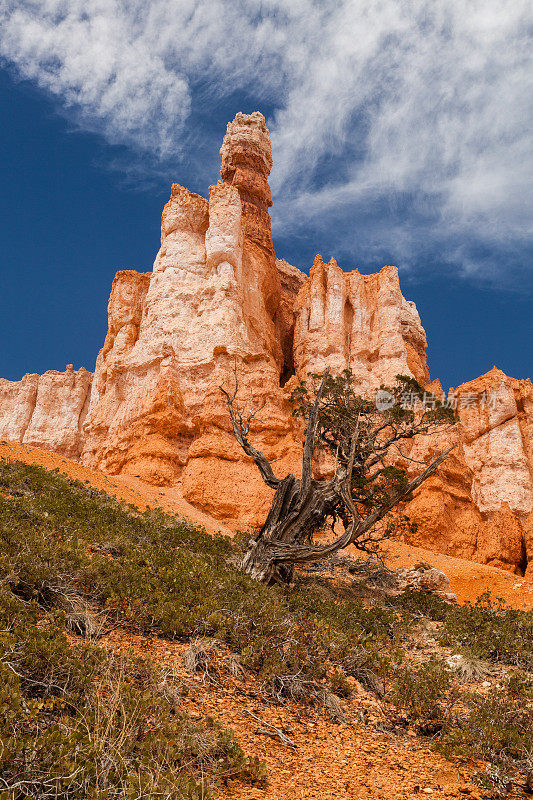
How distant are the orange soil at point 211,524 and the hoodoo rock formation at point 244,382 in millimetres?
1259

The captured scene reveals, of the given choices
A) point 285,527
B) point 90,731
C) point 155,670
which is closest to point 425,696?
point 155,670

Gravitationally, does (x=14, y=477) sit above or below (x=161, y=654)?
above

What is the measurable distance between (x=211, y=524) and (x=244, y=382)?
825cm

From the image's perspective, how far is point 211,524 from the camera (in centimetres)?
2078

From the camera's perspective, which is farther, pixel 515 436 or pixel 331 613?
pixel 515 436

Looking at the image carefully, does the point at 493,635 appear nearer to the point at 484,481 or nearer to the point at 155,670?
the point at 155,670

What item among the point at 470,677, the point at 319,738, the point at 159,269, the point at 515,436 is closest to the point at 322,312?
the point at 159,269

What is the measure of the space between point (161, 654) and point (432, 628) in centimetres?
591

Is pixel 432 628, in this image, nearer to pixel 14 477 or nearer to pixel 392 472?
pixel 392 472

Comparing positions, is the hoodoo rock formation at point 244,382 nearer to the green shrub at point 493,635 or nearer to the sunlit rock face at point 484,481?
the sunlit rock face at point 484,481

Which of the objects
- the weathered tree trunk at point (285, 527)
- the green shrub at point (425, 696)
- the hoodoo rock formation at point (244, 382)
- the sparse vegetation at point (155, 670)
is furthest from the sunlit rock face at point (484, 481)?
the green shrub at point (425, 696)

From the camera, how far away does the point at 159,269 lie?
3117cm

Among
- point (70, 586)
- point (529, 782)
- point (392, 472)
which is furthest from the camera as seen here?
point (392, 472)

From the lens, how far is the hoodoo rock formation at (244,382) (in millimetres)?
25000
